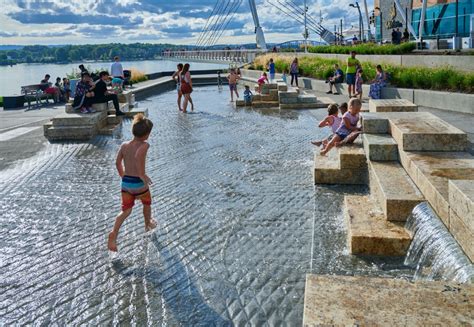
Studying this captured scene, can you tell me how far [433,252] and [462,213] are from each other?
0.48m

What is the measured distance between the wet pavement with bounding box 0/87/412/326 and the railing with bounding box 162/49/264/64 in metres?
35.4

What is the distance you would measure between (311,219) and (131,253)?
2.08 metres

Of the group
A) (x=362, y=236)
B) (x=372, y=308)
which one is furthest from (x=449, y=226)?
(x=372, y=308)

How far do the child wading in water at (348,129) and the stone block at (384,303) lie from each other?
5.15 metres

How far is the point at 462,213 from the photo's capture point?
4.09 meters

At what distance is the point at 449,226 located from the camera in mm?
4492

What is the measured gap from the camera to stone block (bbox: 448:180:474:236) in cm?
390

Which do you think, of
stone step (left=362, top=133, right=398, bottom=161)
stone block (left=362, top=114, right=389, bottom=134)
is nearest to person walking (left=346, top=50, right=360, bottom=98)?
stone block (left=362, top=114, right=389, bottom=134)

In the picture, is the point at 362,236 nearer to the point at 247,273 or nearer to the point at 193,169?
the point at 247,273

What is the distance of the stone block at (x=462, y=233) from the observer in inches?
157

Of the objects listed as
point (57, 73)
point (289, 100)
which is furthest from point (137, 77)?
point (57, 73)

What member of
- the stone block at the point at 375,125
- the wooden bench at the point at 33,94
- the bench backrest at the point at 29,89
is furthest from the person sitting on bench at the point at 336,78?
the stone block at the point at 375,125

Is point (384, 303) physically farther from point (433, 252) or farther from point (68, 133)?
point (68, 133)

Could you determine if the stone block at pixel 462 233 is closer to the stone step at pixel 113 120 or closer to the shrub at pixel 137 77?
the stone step at pixel 113 120
